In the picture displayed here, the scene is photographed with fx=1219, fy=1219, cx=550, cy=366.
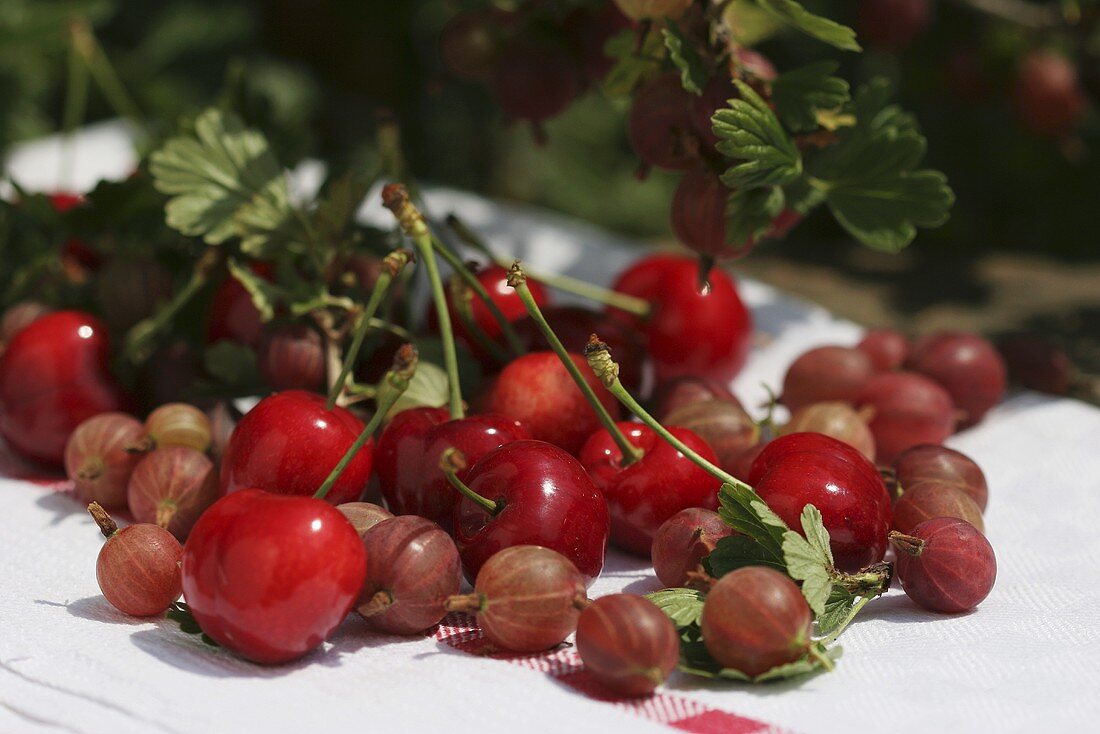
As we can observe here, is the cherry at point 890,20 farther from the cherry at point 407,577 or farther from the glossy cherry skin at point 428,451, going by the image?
the cherry at point 407,577

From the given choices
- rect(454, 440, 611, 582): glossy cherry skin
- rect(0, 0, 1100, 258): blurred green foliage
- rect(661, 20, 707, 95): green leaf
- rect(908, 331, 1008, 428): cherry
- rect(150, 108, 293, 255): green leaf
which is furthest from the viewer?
rect(0, 0, 1100, 258): blurred green foliage

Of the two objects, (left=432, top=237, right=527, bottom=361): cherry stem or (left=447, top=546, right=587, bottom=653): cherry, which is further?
(left=432, top=237, right=527, bottom=361): cherry stem

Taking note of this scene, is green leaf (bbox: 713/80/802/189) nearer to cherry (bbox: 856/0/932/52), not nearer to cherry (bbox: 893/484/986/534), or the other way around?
cherry (bbox: 893/484/986/534)

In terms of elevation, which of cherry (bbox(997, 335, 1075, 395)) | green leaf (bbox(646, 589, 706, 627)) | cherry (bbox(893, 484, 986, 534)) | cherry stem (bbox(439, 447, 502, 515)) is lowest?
cherry (bbox(997, 335, 1075, 395))

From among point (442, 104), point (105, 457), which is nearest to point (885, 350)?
point (105, 457)

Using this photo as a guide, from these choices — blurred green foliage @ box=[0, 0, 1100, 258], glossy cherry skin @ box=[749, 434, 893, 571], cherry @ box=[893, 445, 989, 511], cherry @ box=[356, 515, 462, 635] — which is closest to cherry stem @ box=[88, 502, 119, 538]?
cherry @ box=[356, 515, 462, 635]
